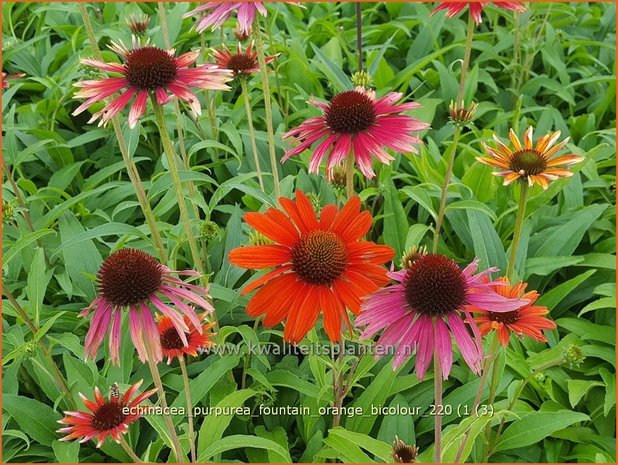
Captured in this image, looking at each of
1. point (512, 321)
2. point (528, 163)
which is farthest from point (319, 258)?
point (528, 163)

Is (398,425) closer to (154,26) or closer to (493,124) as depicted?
(493,124)

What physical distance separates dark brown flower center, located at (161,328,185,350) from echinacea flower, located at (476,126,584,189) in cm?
78

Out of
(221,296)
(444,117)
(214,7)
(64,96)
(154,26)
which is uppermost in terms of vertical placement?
(154,26)

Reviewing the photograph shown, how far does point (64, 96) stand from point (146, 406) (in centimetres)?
167

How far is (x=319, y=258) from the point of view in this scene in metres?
1.20

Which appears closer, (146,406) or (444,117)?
(146,406)

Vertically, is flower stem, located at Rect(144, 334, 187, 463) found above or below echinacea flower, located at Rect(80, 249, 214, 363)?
below

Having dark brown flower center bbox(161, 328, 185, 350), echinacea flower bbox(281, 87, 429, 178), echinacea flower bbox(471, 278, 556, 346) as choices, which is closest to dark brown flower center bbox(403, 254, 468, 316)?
echinacea flower bbox(471, 278, 556, 346)

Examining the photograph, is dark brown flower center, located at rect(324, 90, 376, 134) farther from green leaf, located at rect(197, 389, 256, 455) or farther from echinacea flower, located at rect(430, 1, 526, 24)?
green leaf, located at rect(197, 389, 256, 455)

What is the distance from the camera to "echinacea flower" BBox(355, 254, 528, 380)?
109 cm

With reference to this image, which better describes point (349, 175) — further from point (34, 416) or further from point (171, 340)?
point (34, 416)

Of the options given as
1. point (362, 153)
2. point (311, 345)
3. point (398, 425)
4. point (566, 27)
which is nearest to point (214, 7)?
point (362, 153)

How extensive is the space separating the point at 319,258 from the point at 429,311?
0.73 ft

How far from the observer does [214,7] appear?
155 cm
